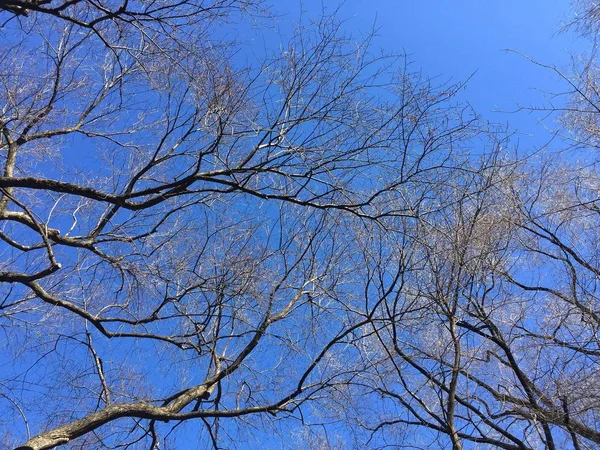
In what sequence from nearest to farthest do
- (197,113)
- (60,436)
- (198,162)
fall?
1. (60,436)
2. (198,162)
3. (197,113)

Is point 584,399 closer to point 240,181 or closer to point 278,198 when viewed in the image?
point 278,198

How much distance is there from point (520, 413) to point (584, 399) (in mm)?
675

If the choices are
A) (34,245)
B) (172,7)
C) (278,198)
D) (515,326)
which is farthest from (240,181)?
(515,326)

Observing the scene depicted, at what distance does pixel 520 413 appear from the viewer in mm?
4539

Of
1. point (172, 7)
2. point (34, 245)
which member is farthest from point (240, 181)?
point (34, 245)

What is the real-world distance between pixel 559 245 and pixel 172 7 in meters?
4.92

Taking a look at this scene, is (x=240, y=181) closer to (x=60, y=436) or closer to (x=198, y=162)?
(x=198, y=162)

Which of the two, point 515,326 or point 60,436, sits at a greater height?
point 515,326

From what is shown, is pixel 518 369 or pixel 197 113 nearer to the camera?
pixel 197 113

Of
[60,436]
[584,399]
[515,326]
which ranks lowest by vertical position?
[584,399]

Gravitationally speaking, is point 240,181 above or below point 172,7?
below

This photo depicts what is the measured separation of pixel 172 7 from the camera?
4.06 meters

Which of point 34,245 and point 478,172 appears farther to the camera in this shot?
point 34,245

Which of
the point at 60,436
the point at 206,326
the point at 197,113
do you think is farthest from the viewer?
the point at 206,326
